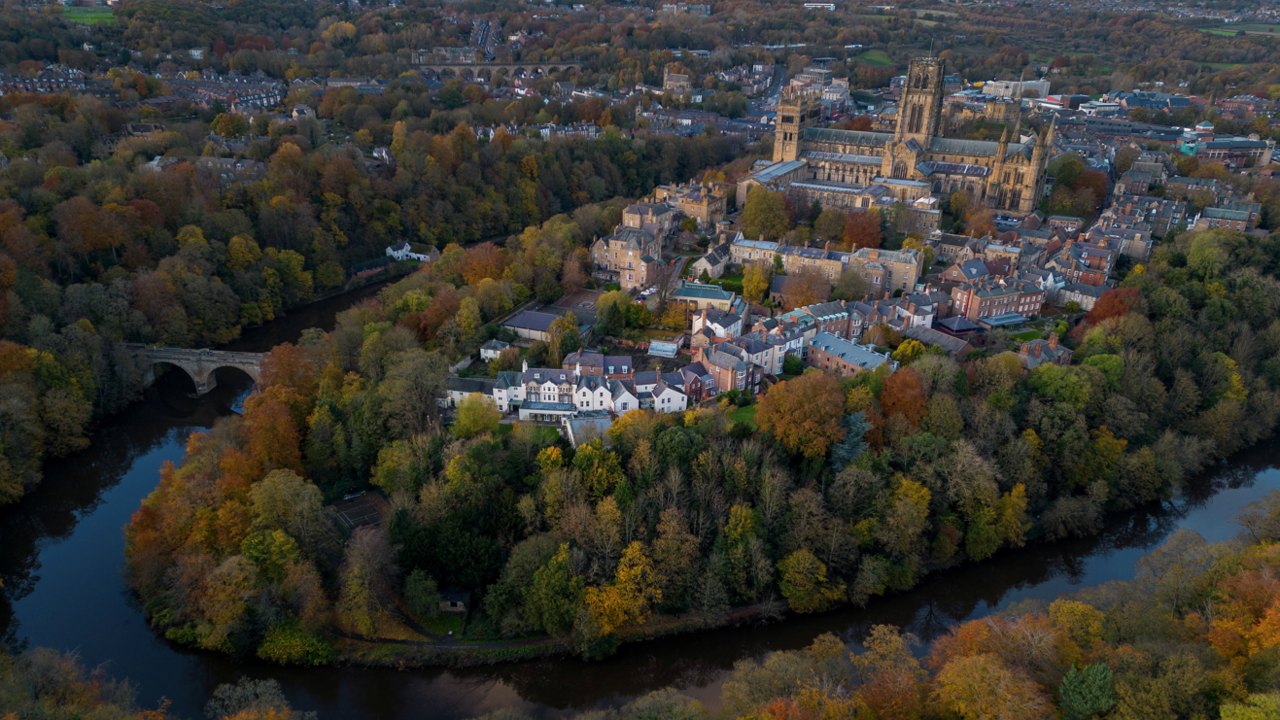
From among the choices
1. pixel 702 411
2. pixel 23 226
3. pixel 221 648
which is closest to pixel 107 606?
pixel 221 648

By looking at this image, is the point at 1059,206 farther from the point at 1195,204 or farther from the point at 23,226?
the point at 23,226

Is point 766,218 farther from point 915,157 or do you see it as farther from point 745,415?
point 745,415

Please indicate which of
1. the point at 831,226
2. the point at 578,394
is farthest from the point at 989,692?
the point at 831,226

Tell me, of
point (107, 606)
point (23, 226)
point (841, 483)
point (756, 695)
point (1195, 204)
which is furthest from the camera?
point (1195, 204)

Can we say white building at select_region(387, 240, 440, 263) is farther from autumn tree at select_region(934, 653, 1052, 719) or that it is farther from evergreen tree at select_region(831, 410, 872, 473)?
autumn tree at select_region(934, 653, 1052, 719)

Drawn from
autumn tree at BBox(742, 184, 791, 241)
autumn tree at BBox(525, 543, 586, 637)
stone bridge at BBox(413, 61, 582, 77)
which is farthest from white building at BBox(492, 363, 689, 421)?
stone bridge at BBox(413, 61, 582, 77)

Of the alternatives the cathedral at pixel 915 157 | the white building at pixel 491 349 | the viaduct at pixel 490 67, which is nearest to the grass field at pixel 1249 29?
the cathedral at pixel 915 157
